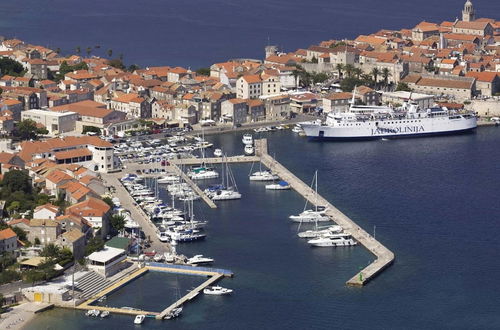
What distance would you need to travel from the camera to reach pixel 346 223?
35.8 metres

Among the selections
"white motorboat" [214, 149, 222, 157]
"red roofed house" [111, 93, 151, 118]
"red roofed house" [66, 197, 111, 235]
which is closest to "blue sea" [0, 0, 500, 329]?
"white motorboat" [214, 149, 222, 157]

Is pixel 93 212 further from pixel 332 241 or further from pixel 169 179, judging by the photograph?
pixel 169 179

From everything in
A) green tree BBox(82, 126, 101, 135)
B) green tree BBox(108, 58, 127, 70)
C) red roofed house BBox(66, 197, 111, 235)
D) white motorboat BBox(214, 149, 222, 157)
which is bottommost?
red roofed house BBox(66, 197, 111, 235)

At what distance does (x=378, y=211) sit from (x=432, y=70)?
70.4 ft

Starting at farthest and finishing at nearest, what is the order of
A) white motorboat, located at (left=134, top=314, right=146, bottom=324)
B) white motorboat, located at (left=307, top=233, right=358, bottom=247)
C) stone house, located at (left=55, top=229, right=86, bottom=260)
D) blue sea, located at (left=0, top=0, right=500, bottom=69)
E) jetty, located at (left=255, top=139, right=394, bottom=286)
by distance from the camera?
blue sea, located at (left=0, top=0, right=500, bottom=69)
white motorboat, located at (left=307, top=233, right=358, bottom=247)
stone house, located at (left=55, top=229, right=86, bottom=260)
jetty, located at (left=255, top=139, right=394, bottom=286)
white motorboat, located at (left=134, top=314, right=146, bottom=324)

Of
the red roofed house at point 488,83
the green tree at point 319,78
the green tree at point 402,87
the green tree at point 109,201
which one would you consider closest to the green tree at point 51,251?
the green tree at point 109,201

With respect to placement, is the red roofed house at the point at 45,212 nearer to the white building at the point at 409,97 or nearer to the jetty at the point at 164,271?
the jetty at the point at 164,271

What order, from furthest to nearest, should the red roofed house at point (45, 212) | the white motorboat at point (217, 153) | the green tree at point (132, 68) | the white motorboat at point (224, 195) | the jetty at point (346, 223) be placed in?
the green tree at point (132, 68)
the white motorboat at point (217, 153)
the white motorboat at point (224, 195)
the red roofed house at point (45, 212)
the jetty at point (346, 223)

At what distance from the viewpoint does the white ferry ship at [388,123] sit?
4906 cm

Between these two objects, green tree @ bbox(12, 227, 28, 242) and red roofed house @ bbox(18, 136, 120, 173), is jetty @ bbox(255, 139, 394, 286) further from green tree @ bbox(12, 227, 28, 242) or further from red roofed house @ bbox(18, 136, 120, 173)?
green tree @ bbox(12, 227, 28, 242)

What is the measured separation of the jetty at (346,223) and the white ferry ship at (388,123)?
152 inches

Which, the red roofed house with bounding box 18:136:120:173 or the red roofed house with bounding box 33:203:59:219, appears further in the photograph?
the red roofed house with bounding box 18:136:120:173

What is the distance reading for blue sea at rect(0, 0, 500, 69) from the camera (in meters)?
69.1

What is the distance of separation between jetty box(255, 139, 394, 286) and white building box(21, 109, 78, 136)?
7465 millimetres
